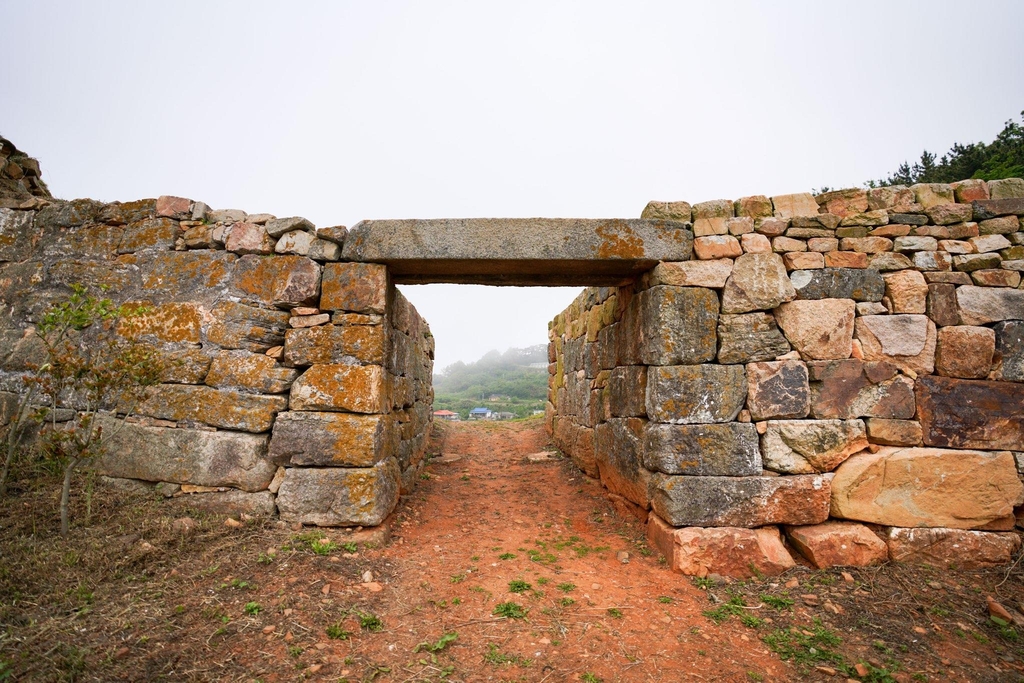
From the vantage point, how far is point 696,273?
14.1 feet

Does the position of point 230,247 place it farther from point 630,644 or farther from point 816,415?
point 816,415

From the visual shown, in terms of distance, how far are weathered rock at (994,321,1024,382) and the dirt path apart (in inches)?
60.5

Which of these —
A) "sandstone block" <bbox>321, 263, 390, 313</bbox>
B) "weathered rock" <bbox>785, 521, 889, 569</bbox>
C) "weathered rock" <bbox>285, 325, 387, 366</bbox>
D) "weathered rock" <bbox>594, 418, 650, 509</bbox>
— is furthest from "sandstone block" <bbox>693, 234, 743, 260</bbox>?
"weathered rock" <bbox>285, 325, 387, 366</bbox>

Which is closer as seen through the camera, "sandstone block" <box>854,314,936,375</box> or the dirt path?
the dirt path

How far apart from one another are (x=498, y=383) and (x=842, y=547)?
21800 mm

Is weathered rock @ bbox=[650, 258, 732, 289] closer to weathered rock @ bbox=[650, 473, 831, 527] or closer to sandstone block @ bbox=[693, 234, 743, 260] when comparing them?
sandstone block @ bbox=[693, 234, 743, 260]

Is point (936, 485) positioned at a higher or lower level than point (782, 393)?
lower

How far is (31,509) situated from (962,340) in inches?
288

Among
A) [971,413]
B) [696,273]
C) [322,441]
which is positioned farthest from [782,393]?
[322,441]

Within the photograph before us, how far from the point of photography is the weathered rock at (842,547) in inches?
156

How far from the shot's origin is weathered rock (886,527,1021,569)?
158 inches

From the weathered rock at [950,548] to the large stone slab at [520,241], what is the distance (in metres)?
2.85

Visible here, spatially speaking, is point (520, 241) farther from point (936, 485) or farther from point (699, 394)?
point (936, 485)

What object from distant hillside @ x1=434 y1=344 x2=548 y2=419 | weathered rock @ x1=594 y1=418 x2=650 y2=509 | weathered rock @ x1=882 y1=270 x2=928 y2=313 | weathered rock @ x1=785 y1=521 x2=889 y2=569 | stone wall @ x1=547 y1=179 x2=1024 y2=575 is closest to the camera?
weathered rock @ x1=785 y1=521 x2=889 y2=569
